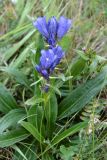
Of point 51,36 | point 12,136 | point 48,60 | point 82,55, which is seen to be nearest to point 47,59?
point 48,60

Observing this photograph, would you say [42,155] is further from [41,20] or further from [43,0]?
[43,0]

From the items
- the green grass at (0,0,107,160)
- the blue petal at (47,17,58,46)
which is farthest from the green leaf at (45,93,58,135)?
the blue petal at (47,17,58,46)

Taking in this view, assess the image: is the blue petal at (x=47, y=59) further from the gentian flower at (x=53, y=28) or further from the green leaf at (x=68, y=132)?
the green leaf at (x=68, y=132)

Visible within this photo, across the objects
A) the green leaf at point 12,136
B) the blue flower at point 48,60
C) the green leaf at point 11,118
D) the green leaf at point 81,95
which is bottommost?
the green leaf at point 81,95

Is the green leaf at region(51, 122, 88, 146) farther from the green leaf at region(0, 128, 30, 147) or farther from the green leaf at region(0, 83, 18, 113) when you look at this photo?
the green leaf at region(0, 83, 18, 113)

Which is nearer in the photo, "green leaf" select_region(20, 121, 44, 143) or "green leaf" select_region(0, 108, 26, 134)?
"green leaf" select_region(20, 121, 44, 143)

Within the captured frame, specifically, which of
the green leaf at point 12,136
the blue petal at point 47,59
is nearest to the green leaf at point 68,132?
the green leaf at point 12,136

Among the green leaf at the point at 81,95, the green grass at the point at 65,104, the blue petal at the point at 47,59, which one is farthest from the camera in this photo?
the green leaf at the point at 81,95
